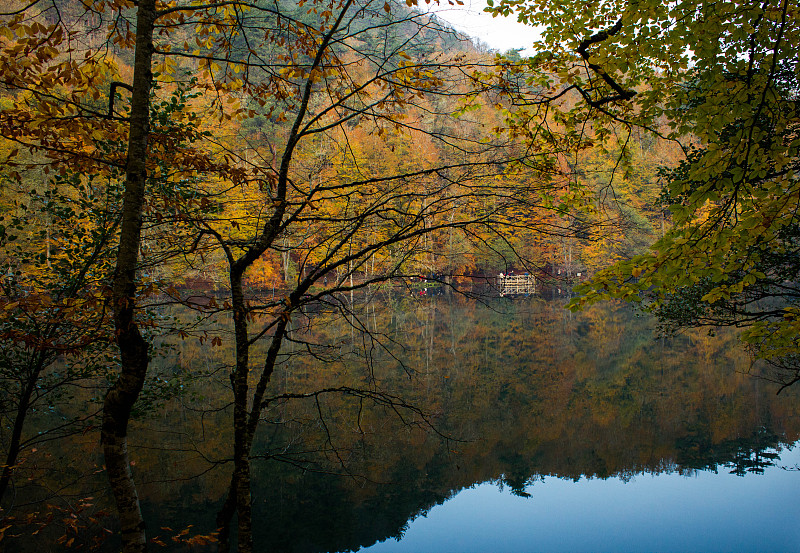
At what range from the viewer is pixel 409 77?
2986 millimetres

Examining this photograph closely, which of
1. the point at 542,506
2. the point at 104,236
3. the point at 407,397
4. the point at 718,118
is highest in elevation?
the point at 718,118

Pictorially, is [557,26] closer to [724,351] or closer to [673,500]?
[673,500]

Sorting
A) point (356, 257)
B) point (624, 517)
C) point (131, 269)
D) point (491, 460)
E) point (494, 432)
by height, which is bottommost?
point (624, 517)

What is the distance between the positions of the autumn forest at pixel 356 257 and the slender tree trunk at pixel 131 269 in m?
0.01

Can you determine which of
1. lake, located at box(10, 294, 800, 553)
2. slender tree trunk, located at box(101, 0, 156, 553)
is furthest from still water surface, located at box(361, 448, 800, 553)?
slender tree trunk, located at box(101, 0, 156, 553)

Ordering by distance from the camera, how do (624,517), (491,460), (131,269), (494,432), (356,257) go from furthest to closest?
(494,432) < (491,460) < (624,517) < (356,257) < (131,269)

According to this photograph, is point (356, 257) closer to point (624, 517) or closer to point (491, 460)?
point (624, 517)

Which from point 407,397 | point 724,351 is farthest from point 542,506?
point 724,351

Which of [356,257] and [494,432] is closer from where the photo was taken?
[356,257]

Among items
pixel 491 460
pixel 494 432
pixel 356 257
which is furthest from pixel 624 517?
pixel 356 257

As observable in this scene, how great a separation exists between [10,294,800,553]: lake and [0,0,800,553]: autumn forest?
3.5 inches

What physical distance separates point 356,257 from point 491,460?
6.98m

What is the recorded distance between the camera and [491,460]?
8.95m

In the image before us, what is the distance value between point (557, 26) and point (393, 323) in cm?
1691
